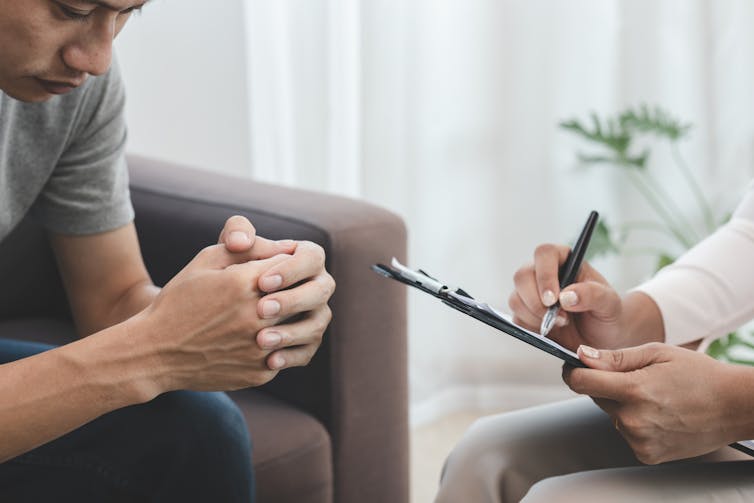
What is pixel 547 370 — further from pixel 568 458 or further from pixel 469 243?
pixel 568 458

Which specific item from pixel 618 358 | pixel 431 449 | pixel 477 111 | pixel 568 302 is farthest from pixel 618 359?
pixel 477 111

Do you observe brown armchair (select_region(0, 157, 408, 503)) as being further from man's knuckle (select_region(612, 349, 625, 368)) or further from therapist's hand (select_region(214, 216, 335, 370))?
man's knuckle (select_region(612, 349, 625, 368))

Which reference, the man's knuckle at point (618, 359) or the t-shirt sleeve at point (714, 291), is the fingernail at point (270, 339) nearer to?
the man's knuckle at point (618, 359)

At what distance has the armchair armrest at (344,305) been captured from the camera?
58.4 inches

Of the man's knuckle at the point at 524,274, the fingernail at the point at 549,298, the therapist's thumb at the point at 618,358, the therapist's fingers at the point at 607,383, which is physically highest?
the man's knuckle at the point at 524,274

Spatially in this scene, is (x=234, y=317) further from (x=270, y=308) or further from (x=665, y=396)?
(x=665, y=396)

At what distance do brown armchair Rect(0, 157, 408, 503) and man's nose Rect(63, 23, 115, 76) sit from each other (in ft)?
1.66

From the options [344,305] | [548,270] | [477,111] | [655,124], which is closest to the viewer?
[548,270]

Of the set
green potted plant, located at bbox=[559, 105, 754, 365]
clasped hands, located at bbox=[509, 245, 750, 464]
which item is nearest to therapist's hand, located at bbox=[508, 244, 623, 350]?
clasped hands, located at bbox=[509, 245, 750, 464]

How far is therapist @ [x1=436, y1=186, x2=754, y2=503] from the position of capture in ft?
3.24

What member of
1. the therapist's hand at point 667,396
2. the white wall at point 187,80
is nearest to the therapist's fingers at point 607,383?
the therapist's hand at point 667,396

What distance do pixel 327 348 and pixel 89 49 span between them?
61cm

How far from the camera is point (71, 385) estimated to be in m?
1.00

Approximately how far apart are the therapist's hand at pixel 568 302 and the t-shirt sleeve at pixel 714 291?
3.2 inches
